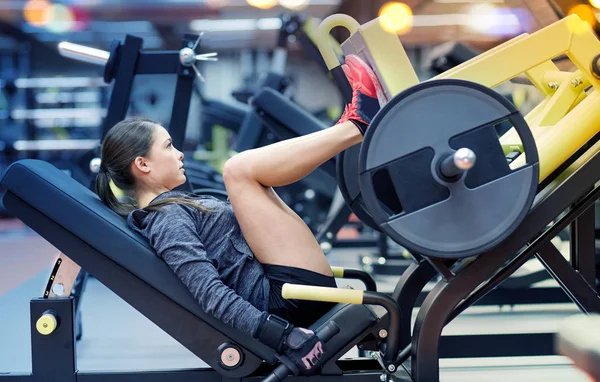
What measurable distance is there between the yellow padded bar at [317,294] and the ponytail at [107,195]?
587 mm

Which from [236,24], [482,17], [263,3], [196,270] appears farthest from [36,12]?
[196,270]

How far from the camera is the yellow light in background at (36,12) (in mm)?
9531

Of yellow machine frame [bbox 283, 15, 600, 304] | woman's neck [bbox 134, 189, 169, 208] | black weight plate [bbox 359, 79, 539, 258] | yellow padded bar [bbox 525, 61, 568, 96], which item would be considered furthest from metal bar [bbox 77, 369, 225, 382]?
yellow padded bar [bbox 525, 61, 568, 96]

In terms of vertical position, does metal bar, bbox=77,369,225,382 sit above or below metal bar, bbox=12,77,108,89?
below

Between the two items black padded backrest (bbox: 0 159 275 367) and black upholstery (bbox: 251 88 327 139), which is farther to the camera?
black upholstery (bbox: 251 88 327 139)

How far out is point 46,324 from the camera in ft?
5.81

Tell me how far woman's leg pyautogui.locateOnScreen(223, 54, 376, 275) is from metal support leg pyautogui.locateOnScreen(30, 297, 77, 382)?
565 millimetres

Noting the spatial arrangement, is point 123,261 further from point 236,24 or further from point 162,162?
point 236,24

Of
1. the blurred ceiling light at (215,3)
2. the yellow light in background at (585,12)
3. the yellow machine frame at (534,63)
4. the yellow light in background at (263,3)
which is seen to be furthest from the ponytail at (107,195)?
the blurred ceiling light at (215,3)

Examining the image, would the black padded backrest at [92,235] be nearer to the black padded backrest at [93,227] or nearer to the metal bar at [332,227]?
the black padded backrest at [93,227]

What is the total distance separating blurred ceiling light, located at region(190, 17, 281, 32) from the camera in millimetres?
10602

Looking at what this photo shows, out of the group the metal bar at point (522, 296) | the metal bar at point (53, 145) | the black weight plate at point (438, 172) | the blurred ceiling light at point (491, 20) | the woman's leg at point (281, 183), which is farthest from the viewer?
the metal bar at point (53, 145)

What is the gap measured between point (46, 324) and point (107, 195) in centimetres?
41

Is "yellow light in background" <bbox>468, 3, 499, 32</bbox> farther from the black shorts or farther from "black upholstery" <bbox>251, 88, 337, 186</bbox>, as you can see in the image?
the black shorts
